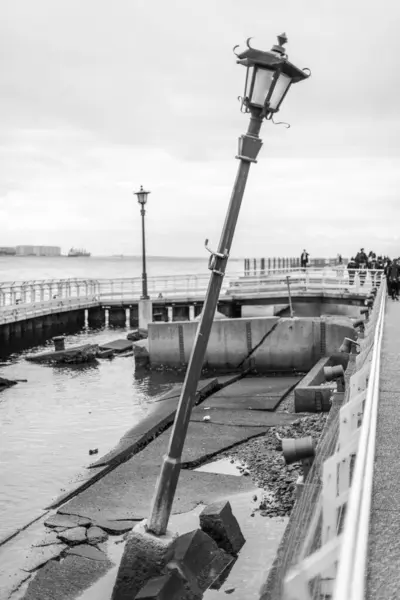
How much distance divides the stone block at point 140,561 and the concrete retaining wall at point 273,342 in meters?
14.1

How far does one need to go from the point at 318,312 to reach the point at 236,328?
47.1ft

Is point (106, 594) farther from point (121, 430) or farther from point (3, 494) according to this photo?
point (121, 430)

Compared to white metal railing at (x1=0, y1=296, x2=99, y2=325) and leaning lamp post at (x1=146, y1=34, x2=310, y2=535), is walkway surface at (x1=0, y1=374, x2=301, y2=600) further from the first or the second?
white metal railing at (x1=0, y1=296, x2=99, y2=325)

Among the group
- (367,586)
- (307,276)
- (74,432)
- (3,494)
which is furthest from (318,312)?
(367,586)

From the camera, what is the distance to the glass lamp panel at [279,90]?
5727mm

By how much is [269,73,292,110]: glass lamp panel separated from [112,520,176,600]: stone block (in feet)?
13.9

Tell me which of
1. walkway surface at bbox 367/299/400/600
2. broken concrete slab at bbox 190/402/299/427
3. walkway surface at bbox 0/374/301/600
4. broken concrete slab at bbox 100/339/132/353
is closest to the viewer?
walkway surface at bbox 367/299/400/600

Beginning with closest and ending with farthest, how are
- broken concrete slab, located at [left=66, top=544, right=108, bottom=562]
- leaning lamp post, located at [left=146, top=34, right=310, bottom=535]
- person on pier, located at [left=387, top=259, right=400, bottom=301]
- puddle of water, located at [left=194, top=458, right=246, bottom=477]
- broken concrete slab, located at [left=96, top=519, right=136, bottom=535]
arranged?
1. leaning lamp post, located at [left=146, top=34, right=310, bottom=535]
2. broken concrete slab, located at [left=66, top=544, right=108, bottom=562]
3. broken concrete slab, located at [left=96, top=519, right=136, bottom=535]
4. puddle of water, located at [left=194, top=458, right=246, bottom=477]
5. person on pier, located at [left=387, top=259, right=400, bottom=301]

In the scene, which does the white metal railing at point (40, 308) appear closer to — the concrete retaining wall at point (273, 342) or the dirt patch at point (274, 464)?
the concrete retaining wall at point (273, 342)

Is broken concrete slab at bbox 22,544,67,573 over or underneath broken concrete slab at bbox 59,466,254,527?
underneath

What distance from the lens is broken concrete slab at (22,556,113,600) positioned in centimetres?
616

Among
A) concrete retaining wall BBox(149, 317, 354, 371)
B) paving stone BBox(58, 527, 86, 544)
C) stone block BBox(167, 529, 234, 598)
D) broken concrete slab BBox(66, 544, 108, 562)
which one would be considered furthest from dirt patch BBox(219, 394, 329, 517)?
concrete retaining wall BBox(149, 317, 354, 371)

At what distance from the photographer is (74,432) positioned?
13008 millimetres

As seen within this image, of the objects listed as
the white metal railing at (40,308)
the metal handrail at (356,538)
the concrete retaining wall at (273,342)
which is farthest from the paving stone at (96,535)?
the white metal railing at (40,308)
